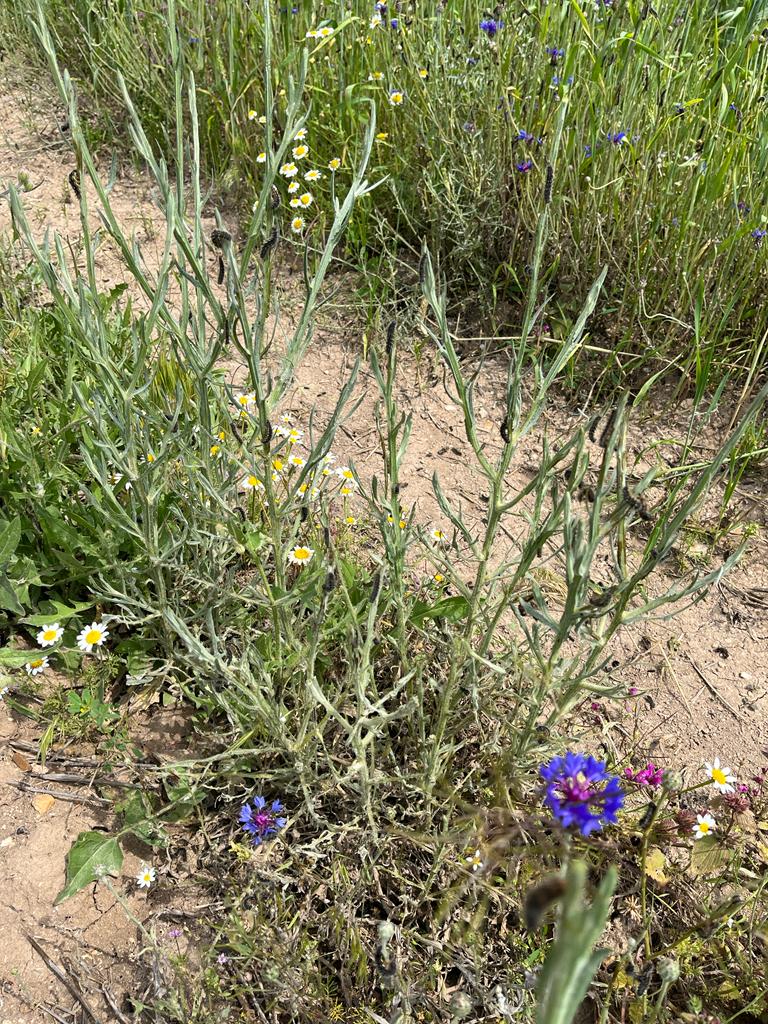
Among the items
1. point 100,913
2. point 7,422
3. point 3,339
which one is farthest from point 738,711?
point 3,339

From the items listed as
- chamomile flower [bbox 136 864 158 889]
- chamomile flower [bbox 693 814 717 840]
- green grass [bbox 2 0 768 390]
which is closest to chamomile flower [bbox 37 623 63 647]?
chamomile flower [bbox 136 864 158 889]

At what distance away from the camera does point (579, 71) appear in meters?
2.77

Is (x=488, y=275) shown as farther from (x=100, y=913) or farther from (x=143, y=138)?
(x=100, y=913)

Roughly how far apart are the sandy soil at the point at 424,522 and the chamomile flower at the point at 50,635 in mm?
215

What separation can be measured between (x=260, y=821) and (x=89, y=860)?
40 centimetres

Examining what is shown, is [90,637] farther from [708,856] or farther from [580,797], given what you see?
[708,856]

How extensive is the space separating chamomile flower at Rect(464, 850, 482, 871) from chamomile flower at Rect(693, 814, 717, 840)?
0.47m

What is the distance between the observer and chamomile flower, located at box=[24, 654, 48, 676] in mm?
1972

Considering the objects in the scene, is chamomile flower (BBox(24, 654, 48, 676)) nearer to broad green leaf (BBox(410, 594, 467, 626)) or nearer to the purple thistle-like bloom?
broad green leaf (BBox(410, 594, 467, 626))

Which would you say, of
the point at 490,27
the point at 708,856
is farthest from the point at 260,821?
the point at 490,27

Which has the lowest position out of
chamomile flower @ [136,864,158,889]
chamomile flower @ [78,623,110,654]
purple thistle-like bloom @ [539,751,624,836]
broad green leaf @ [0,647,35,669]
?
chamomile flower @ [136,864,158,889]

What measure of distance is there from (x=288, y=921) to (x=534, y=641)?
81 cm

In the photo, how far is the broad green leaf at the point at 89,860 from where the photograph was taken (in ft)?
5.61

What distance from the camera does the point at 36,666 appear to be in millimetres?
2016
